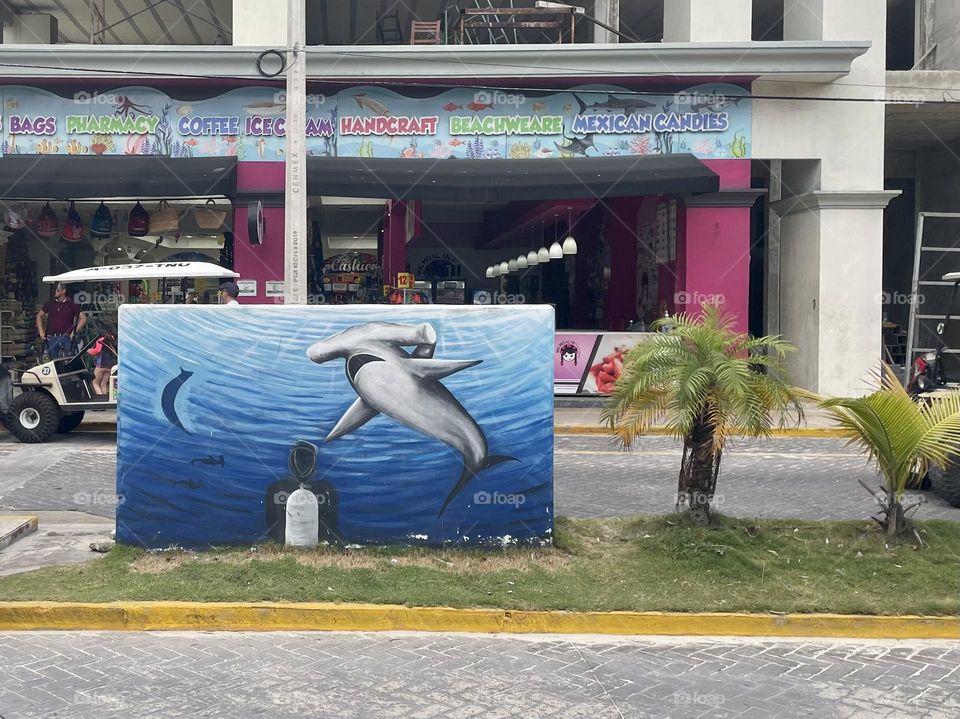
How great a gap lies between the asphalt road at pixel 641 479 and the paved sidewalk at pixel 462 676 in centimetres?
351

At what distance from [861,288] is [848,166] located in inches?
88.3

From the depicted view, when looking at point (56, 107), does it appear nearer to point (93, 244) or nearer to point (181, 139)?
point (181, 139)

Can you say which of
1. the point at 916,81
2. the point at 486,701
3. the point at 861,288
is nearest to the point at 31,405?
the point at 486,701

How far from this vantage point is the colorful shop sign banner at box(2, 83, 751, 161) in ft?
61.2
